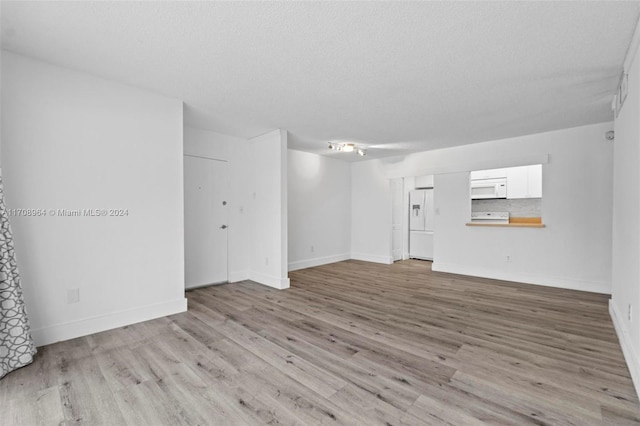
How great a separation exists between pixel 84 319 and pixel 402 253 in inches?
253

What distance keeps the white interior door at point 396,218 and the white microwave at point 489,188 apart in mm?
1639

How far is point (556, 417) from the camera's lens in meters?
1.72

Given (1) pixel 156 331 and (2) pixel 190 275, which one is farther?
(2) pixel 190 275

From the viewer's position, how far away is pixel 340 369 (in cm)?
226

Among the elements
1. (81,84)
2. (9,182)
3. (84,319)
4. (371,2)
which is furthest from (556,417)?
(81,84)

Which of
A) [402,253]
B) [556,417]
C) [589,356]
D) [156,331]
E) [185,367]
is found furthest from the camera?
[402,253]

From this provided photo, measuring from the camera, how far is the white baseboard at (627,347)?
6.54 ft

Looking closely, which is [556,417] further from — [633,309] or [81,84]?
[81,84]

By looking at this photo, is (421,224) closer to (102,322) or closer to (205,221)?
(205,221)

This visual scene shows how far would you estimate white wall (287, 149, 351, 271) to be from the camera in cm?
618

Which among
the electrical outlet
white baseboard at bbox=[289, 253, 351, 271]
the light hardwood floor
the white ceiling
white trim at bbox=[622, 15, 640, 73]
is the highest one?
the white ceiling

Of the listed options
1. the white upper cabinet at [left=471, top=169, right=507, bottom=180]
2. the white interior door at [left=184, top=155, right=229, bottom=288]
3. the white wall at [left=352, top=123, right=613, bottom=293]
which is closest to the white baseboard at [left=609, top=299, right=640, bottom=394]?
the white wall at [left=352, top=123, right=613, bottom=293]

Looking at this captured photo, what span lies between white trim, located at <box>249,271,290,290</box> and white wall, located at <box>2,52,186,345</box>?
1478 mm

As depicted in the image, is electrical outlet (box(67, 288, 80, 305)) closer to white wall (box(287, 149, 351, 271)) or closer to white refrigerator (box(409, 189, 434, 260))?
white wall (box(287, 149, 351, 271))
